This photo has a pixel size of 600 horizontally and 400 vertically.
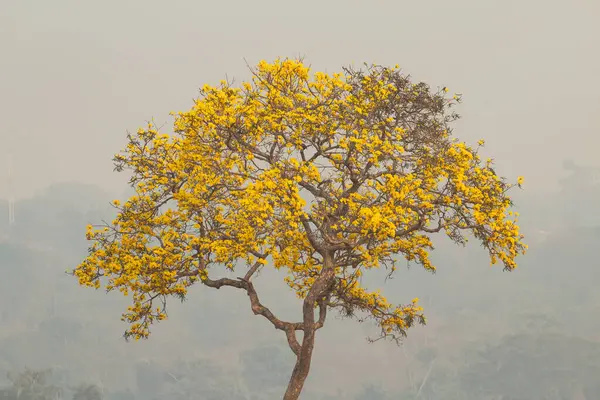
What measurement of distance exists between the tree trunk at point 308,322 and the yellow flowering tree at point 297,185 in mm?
38

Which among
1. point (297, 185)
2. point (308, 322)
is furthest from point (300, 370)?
point (297, 185)

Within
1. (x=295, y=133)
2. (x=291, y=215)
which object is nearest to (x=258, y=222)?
(x=291, y=215)

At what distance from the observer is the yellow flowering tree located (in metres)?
19.7

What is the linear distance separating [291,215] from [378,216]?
2.51 m

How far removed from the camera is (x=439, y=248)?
179875 millimetres

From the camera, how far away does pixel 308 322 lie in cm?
2133

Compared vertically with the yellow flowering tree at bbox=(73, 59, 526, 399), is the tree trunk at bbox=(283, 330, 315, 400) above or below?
below

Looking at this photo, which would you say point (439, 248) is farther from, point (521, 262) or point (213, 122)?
point (213, 122)

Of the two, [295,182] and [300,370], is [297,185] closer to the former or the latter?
[295,182]

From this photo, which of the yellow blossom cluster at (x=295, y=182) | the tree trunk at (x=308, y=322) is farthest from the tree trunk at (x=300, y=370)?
the yellow blossom cluster at (x=295, y=182)

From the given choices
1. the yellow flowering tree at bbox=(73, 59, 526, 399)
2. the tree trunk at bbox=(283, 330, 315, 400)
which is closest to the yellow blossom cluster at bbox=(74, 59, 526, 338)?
the yellow flowering tree at bbox=(73, 59, 526, 399)

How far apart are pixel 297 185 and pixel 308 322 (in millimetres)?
4210

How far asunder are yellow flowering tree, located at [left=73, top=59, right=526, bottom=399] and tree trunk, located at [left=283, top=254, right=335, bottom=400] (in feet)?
0.13

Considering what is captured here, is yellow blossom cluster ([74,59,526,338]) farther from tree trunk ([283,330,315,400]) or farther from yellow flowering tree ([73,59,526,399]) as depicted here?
tree trunk ([283,330,315,400])
